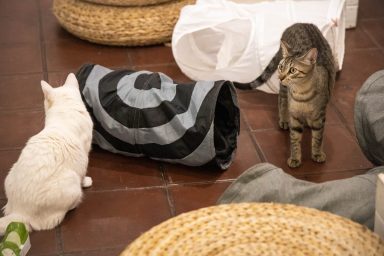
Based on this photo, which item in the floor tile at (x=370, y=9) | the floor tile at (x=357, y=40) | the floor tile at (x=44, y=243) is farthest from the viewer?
the floor tile at (x=370, y=9)

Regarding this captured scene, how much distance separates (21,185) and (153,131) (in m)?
0.57

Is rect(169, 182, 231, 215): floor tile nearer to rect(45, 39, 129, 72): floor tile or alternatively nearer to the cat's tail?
the cat's tail

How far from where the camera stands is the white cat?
2.09 m

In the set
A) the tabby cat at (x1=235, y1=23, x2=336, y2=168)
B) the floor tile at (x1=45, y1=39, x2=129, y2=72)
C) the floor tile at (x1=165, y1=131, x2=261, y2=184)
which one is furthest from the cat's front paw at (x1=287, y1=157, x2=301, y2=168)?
the floor tile at (x1=45, y1=39, x2=129, y2=72)

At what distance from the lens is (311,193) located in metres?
2.06

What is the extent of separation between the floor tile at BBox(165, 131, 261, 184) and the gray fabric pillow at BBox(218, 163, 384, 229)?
344mm

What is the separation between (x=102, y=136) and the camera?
2.55 metres

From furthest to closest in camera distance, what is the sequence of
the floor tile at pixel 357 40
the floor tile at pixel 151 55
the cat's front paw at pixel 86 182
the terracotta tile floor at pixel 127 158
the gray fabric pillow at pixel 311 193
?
the floor tile at pixel 357 40 → the floor tile at pixel 151 55 → the cat's front paw at pixel 86 182 → the terracotta tile floor at pixel 127 158 → the gray fabric pillow at pixel 311 193

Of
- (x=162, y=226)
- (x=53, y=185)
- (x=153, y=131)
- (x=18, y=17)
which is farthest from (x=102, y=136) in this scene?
(x=18, y=17)

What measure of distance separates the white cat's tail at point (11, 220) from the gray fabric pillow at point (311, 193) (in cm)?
67

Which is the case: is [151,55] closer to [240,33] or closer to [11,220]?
[240,33]

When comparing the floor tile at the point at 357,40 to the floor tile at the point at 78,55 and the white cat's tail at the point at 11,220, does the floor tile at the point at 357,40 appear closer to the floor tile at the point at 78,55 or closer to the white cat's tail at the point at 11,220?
the floor tile at the point at 78,55

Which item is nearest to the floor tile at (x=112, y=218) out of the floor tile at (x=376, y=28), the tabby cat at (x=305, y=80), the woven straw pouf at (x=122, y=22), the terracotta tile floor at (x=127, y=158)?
the terracotta tile floor at (x=127, y=158)

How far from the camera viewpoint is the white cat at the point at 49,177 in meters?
2.09
